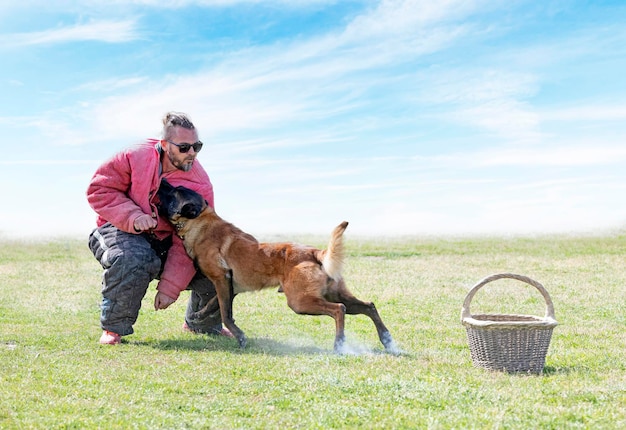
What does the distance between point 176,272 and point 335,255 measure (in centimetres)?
209

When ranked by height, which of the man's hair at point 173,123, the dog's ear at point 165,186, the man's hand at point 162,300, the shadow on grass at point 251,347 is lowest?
the shadow on grass at point 251,347

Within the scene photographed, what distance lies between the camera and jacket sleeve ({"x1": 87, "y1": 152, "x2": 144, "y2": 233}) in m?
7.80

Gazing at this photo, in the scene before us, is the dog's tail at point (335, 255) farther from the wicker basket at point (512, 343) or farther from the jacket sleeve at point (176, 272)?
the jacket sleeve at point (176, 272)

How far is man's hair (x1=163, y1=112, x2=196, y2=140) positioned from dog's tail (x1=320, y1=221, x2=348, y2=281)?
224cm

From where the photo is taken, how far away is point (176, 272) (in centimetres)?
802

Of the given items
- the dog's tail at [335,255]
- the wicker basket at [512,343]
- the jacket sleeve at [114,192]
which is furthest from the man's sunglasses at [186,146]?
the wicker basket at [512,343]

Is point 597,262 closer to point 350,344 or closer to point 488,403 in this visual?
point 350,344

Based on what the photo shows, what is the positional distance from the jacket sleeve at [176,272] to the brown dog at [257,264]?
177mm

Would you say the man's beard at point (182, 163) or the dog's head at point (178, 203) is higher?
the man's beard at point (182, 163)

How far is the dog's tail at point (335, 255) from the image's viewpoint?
6.88 metres

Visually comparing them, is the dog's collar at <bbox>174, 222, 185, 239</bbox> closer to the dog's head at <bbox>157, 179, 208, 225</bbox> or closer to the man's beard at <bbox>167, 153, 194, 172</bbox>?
the dog's head at <bbox>157, 179, 208, 225</bbox>

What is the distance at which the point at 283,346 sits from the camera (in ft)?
25.7

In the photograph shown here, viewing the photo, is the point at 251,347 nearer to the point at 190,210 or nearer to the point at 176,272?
the point at 176,272

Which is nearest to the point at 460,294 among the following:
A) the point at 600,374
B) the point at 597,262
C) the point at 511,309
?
the point at 511,309
